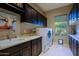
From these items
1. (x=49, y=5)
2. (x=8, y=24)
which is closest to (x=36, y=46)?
(x=8, y=24)

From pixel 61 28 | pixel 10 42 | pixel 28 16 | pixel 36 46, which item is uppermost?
pixel 28 16

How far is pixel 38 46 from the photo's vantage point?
→ 2701 mm

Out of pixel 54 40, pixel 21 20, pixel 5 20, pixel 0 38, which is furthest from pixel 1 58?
pixel 21 20

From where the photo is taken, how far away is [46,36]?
98.5 inches

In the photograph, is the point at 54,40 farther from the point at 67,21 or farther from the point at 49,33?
the point at 67,21

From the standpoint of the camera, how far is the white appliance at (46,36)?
2.34 meters

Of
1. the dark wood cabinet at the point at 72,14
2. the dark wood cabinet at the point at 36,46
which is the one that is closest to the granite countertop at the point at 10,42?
the dark wood cabinet at the point at 36,46

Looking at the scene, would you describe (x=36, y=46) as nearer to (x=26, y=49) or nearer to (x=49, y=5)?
(x=26, y=49)


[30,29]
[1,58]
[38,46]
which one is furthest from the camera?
[38,46]

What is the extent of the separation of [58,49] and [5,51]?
1103 millimetres

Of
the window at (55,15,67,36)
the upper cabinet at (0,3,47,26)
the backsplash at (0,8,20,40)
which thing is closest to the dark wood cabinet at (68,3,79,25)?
the window at (55,15,67,36)

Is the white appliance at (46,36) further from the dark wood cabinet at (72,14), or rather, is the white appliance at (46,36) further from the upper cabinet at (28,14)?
the dark wood cabinet at (72,14)

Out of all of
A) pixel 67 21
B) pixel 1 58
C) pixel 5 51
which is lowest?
pixel 1 58

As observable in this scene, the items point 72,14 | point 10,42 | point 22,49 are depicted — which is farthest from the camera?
point 72,14
